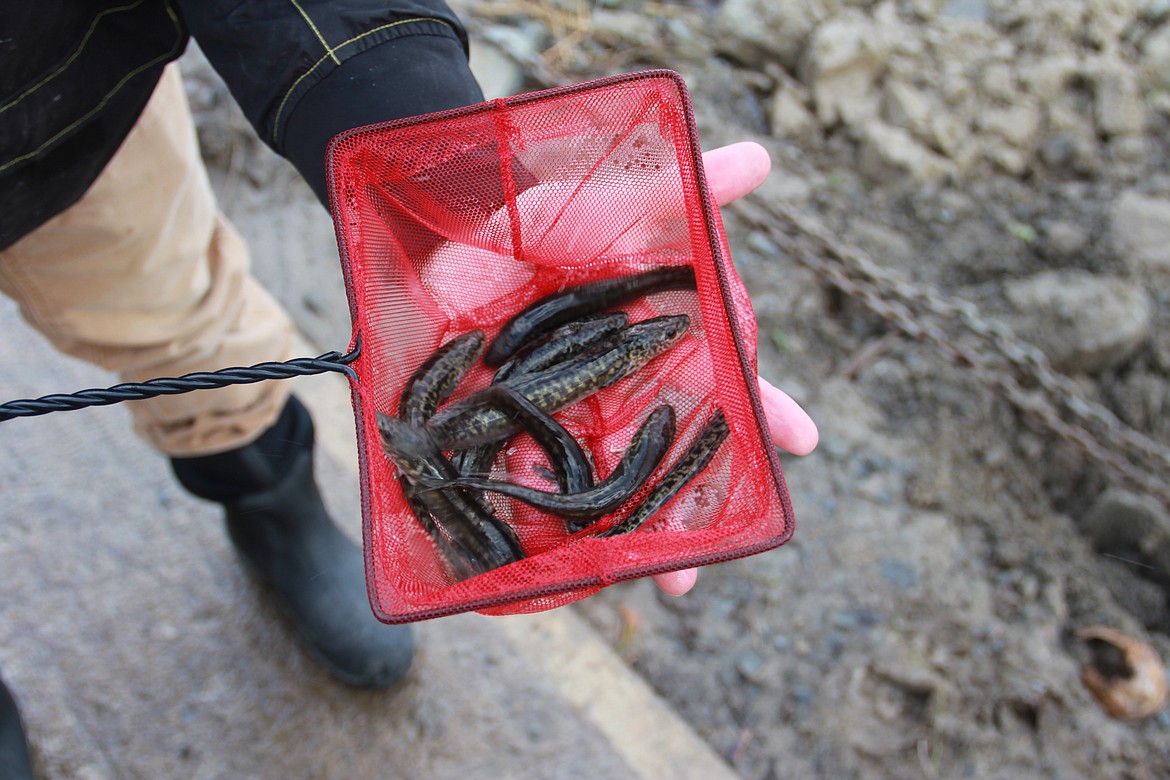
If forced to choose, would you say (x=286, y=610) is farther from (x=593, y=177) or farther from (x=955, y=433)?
(x=955, y=433)

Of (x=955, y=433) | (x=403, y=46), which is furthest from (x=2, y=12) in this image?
(x=955, y=433)

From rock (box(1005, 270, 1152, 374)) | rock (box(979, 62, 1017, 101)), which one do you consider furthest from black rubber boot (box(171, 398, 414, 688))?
rock (box(979, 62, 1017, 101))

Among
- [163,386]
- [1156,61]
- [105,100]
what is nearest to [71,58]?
[105,100]

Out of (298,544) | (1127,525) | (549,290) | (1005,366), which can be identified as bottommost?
(1127,525)

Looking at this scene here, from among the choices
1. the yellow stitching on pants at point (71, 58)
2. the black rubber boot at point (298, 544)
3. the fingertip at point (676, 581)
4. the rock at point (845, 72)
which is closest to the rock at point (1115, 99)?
the rock at point (845, 72)

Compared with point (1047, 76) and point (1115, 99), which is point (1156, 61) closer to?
point (1115, 99)

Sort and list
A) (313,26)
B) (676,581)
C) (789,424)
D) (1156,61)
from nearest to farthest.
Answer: (313,26), (676,581), (789,424), (1156,61)

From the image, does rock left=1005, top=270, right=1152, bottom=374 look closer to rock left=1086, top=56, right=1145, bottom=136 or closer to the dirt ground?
the dirt ground
